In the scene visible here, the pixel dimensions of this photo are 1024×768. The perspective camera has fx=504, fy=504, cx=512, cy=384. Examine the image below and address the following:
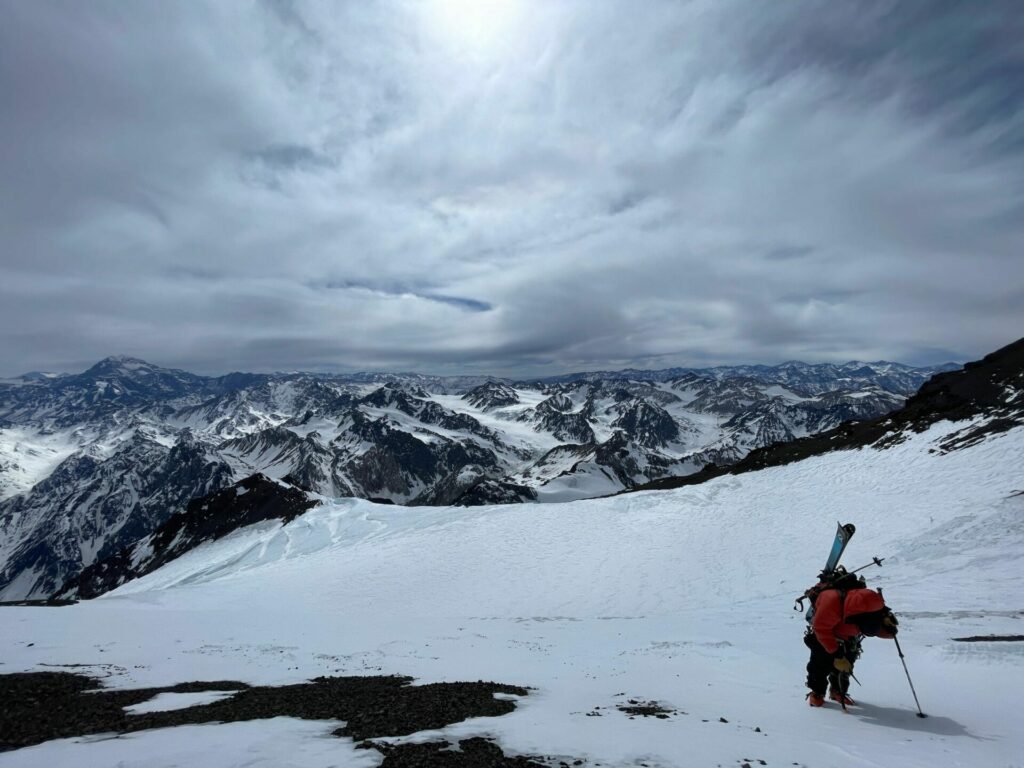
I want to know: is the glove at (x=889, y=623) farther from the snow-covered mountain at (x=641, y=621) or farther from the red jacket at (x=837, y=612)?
the snow-covered mountain at (x=641, y=621)

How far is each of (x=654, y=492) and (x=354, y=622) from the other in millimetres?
31479

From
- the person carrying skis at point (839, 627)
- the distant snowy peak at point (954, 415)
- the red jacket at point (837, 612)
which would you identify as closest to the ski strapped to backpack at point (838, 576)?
the person carrying skis at point (839, 627)

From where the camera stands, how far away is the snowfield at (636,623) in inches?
A: 294

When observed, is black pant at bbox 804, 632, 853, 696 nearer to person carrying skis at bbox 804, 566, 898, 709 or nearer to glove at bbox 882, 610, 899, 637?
person carrying skis at bbox 804, 566, 898, 709

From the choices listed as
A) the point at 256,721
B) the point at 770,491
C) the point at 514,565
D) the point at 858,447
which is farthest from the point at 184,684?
the point at 858,447

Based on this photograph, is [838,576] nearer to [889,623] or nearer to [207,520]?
[889,623]

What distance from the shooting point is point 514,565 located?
3644 cm

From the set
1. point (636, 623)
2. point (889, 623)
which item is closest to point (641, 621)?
point (636, 623)

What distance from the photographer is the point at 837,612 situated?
8836mm

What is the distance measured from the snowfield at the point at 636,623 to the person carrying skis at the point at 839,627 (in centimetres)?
50

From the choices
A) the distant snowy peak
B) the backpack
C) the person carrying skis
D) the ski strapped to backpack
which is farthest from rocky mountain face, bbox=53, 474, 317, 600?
the backpack

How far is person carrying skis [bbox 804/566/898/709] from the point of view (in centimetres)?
844

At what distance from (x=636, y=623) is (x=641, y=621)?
0.60 meters

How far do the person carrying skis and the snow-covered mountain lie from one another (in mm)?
503
